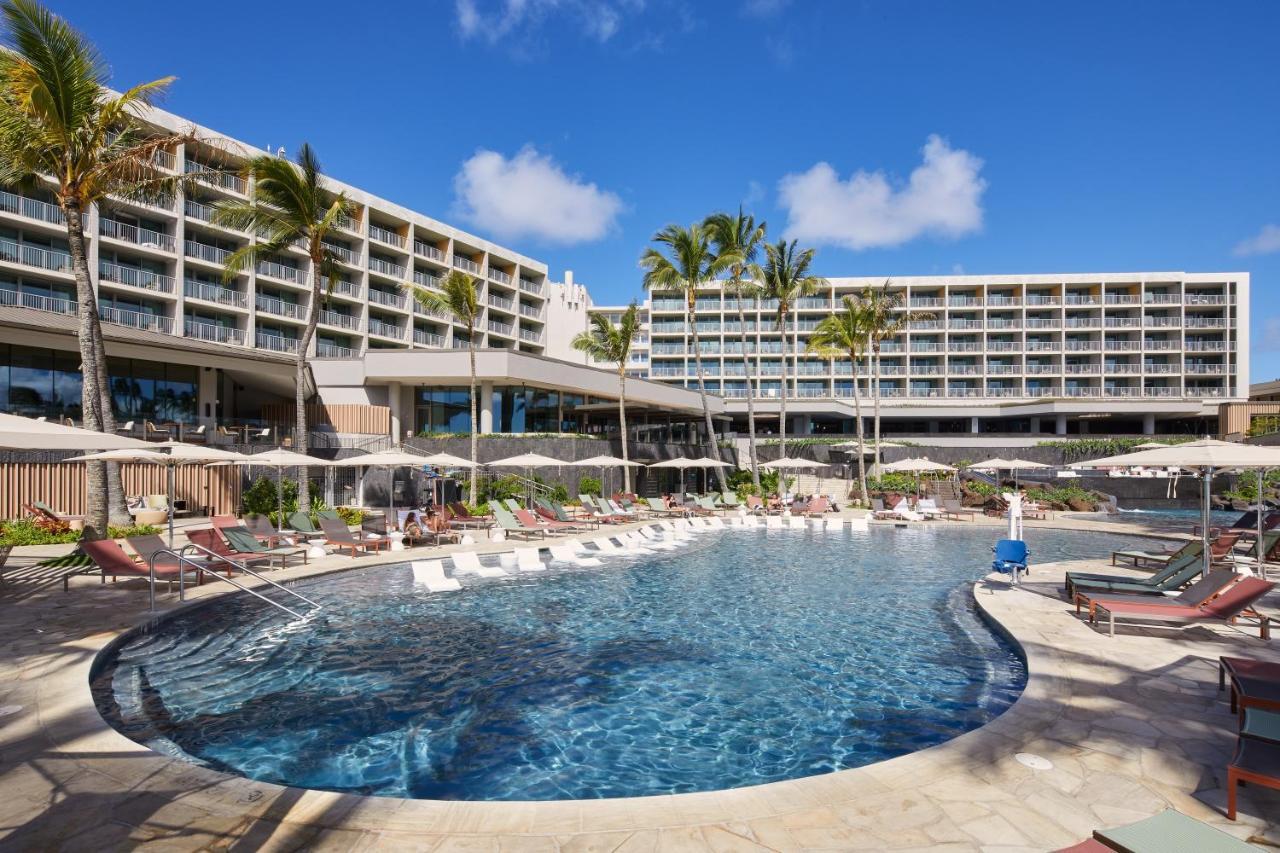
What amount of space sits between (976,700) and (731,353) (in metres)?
55.8

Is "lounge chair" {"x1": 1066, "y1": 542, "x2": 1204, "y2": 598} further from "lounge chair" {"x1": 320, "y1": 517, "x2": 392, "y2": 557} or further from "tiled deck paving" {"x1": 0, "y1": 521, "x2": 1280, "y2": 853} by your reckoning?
"lounge chair" {"x1": 320, "y1": 517, "x2": 392, "y2": 557}

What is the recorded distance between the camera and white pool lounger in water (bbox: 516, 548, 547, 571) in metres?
14.4

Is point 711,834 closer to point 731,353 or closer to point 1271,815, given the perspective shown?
point 1271,815

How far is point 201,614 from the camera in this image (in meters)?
9.93

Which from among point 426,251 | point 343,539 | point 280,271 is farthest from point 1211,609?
point 426,251

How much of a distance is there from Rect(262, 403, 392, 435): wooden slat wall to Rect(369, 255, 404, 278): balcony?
1550cm

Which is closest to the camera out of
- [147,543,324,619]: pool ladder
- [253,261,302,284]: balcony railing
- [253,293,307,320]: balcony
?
[147,543,324,619]: pool ladder

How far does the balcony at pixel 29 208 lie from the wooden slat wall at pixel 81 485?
602 inches

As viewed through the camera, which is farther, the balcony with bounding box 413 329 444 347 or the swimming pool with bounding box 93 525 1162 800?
the balcony with bounding box 413 329 444 347

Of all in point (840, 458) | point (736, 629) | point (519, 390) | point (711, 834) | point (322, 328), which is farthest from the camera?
point (840, 458)

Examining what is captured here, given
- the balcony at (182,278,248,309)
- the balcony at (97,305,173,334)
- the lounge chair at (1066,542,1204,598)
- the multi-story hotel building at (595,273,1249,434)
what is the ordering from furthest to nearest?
the multi-story hotel building at (595,273,1249,434) < the balcony at (182,278,248,309) < the balcony at (97,305,173,334) < the lounge chair at (1066,542,1204,598)

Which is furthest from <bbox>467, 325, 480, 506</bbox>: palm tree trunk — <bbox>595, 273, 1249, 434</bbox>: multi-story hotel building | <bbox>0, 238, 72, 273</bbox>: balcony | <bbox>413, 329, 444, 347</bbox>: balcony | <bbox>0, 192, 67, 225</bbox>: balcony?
<bbox>595, 273, 1249, 434</bbox>: multi-story hotel building

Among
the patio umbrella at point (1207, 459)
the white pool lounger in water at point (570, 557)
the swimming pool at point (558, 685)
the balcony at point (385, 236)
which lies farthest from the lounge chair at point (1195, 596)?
the balcony at point (385, 236)

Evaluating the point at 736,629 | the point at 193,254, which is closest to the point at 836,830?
the point at 736,629
